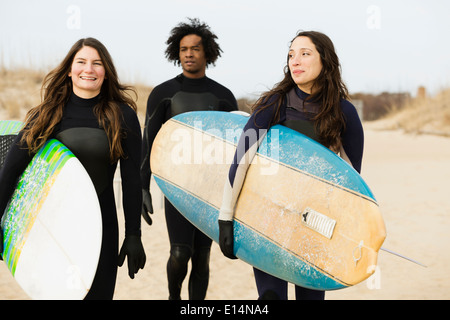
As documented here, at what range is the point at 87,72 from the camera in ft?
8.91

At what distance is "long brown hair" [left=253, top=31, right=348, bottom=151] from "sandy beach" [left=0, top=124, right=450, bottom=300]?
89cm

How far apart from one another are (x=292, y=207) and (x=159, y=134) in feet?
4.38

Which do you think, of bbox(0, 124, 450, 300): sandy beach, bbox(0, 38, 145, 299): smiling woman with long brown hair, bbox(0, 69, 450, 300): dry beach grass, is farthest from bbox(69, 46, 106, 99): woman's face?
bbox(0, 124, 450, 300): sandy beach

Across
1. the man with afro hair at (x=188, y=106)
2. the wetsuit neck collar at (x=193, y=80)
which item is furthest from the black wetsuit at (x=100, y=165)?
the wetsuit neck collar at (x=193, y=80)

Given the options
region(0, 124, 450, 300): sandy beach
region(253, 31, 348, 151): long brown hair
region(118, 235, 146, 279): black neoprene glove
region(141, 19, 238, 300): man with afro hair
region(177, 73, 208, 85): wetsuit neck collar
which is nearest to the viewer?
region(253, 31, 348, 151): long brown hair

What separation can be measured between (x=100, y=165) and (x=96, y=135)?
→ 0.16 metres

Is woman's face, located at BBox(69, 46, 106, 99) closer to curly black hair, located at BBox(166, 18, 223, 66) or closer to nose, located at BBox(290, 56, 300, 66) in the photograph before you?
nose, located at BBox(290, 56, 300, 66)

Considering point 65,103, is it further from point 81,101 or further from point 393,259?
point 393,259

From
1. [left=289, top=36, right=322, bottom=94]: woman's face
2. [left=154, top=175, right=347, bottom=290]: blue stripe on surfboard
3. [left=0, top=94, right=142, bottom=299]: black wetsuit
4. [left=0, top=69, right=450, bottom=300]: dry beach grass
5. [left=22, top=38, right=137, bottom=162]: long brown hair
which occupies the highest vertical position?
[left=289, top=36, right=322, bottom=94]: woman's face

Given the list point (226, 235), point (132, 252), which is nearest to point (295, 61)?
point (226, 235)

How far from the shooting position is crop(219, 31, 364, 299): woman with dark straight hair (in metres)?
2.72

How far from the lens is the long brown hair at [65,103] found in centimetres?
271

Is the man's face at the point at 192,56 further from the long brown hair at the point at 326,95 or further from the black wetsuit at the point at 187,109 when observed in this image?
the long brown hair at the point at 326,95

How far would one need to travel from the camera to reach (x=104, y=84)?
2846 mm
